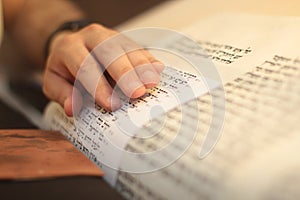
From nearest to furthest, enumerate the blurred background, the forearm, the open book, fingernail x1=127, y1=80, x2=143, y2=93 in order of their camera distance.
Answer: the open book → fingernail x1=127, y1=80, x2=143, y2=93 → the forearm → the blurred background

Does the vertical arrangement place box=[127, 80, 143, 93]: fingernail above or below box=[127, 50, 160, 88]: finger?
below

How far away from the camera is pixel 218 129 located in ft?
1.28

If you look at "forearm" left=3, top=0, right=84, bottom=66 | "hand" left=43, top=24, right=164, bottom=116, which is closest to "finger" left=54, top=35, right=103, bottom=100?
"hand" left=43, top=24, right=164, bottom=116

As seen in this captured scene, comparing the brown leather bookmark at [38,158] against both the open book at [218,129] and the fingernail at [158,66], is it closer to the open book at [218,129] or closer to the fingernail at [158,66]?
the open book at [218,129]

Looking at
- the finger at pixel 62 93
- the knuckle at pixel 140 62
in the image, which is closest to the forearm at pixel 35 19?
the finger at pixel 62 93

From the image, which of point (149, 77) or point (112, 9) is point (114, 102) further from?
point (112, 9)

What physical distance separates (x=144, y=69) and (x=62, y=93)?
123 mm

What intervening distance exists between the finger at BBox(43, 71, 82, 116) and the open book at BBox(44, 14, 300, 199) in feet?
0.04

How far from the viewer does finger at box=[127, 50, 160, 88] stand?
1.60 ft

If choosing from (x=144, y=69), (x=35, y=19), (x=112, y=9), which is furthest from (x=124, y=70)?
(x=112, y=9)

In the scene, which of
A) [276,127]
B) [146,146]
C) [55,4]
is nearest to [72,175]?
[146,146]

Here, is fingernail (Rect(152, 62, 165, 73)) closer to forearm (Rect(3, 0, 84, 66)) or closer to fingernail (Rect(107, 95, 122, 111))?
fingernail (Rect(107, 95, 122, 111))

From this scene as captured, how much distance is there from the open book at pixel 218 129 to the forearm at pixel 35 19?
1.04ft

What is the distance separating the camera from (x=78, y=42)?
558 millimetres
